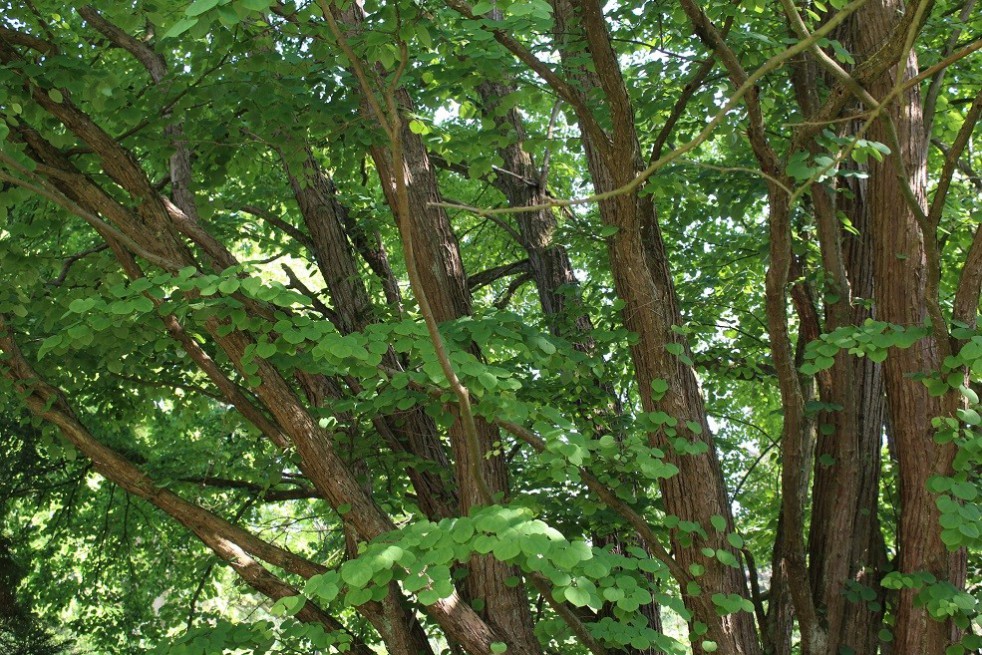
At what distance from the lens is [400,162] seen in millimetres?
2348

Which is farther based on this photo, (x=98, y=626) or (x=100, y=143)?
(x=98, y=626)

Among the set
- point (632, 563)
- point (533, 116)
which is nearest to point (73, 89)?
point (632, 563)

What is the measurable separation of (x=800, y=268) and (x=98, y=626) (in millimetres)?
6050

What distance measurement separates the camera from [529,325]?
14.4ft

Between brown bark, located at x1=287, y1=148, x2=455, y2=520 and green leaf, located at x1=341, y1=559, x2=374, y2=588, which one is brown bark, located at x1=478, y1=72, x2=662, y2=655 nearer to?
brown bark, located at x1=287, y1=148, x2=455, y2=520

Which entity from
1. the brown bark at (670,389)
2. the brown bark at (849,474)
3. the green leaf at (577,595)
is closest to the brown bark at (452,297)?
the brown bark at (670,389)

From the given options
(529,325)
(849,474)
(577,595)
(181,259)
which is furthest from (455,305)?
(849,474)


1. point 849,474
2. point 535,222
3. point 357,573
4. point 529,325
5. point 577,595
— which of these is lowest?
point 577,595

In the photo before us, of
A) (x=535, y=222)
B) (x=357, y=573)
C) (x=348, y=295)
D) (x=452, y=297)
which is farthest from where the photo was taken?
(x=535, y=222)

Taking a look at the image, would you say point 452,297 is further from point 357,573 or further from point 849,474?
point 849,474

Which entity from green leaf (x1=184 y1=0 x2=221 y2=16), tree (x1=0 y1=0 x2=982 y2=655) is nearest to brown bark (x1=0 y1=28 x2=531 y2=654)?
tree (x1=0 y1=0 x2=982 y2=655)

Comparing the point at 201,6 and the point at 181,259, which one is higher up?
the point at 181,259

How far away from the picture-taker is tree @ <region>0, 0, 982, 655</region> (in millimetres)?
3668

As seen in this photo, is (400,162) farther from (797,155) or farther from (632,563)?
(632,563)
